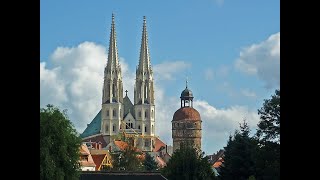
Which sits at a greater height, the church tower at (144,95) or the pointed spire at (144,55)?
the pointed spire at (144,55)

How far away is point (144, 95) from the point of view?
450 ft

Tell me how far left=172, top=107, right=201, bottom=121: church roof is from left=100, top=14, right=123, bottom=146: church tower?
1181 cm

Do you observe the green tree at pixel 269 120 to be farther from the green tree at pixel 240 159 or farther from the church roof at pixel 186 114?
the church roof at pixel 186 114

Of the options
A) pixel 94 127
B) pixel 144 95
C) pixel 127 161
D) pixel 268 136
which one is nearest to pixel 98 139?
pixel 94 127

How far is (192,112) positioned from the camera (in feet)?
416

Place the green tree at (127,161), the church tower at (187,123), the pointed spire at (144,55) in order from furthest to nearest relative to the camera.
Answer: the pointed spire at (144,55)
the church tower at (187,123)
the green tree at (127,161)

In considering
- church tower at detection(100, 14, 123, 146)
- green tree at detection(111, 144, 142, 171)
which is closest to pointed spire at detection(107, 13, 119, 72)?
church tower at detection(100, 14, 123, 146)

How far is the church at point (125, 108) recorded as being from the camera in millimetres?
133625

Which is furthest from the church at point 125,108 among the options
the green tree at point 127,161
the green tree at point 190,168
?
the green tree at point 190,168

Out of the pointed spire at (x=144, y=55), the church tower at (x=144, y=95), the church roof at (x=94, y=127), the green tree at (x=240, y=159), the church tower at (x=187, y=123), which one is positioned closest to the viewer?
the green tree at (x=240, y=159)

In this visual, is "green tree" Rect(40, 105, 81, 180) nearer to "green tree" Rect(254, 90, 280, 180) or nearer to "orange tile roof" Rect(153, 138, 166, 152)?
"green tree" Rect(254, 90, 280, 180)

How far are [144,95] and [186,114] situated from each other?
13230mm

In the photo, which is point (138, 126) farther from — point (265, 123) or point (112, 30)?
point (265, 123)

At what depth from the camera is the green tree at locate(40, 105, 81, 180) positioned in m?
36.9
